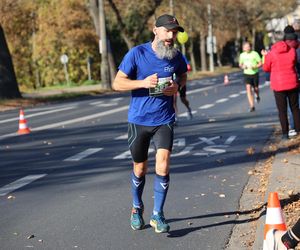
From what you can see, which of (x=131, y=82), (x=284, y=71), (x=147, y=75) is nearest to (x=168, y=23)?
(x=147, y=75)

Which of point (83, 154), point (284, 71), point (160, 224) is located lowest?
point (83, 154)

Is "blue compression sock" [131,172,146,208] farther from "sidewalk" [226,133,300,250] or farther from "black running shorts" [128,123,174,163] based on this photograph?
"sidewalk" [226,133,300,250]

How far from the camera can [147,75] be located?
19.0 ft

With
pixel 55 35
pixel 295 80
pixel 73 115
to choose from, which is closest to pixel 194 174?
pixel 295 80

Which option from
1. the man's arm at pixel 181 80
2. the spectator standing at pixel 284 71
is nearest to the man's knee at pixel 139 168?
the man's arm at pixel 181 80

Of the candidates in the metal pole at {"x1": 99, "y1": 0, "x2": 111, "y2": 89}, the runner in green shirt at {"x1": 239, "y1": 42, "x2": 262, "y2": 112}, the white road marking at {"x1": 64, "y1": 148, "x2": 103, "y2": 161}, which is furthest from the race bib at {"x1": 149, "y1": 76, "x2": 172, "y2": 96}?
the metal pole at {"x1": 99, "y1": 0, "x2": 111, "y2": 89}

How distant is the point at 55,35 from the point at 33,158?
140 ft

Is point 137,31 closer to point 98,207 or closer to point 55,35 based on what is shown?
point 55,35

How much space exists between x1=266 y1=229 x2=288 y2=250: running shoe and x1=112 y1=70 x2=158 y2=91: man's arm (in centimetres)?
167

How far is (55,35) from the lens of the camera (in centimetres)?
5256

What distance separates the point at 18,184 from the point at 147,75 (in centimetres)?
355

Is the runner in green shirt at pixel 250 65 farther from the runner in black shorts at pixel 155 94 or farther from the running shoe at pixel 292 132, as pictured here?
the runner in black shorts at pixel 155 94

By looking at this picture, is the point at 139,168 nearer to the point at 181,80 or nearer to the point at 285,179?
the point at 181,80

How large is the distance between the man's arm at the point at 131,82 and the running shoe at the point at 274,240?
1.67 metres
